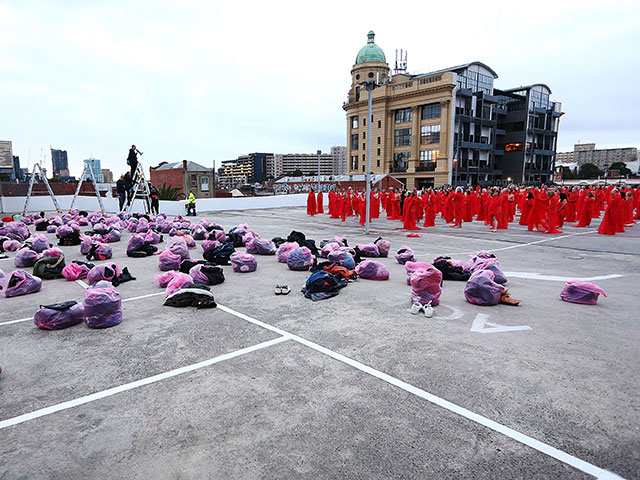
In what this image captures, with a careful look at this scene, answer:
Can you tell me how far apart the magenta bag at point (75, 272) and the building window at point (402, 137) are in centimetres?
6487

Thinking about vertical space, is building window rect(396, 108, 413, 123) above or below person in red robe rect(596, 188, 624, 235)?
above

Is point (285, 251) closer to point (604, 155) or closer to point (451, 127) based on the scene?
point (451, 127)

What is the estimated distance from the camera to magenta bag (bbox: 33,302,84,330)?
4613mm

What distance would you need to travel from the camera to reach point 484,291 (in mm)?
5496

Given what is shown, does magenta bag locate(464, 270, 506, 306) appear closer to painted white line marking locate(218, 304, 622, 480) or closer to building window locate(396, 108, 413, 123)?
painted white line marking locate(218, 304, 622, 480)

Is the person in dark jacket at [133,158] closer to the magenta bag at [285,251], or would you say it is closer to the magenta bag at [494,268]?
the magenta bag at [285,251]

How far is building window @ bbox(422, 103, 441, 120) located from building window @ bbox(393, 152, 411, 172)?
670 centimetres

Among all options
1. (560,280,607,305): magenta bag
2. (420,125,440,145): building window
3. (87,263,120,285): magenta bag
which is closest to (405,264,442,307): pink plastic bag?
(560,280,607,305): magenta bag

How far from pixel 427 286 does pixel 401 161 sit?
6498cm

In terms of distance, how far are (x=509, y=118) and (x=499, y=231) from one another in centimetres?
6895

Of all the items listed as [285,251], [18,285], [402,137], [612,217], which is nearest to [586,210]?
[612,217]

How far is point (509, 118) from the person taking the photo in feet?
240

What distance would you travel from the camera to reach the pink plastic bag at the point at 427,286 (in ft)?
17.5

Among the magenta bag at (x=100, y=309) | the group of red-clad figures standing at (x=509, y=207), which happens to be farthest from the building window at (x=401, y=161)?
the magenta bag at (x=100, y=309)
